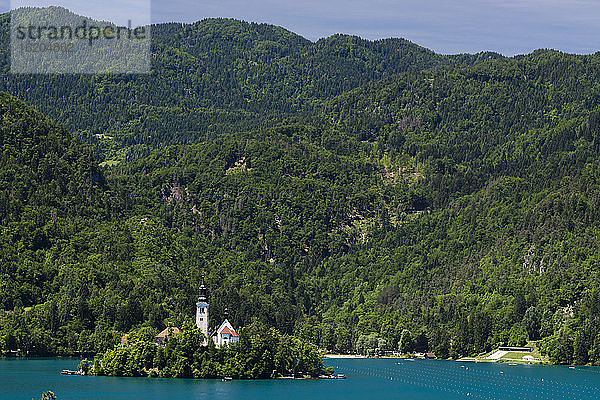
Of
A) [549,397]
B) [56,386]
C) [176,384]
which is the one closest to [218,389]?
[176,384]

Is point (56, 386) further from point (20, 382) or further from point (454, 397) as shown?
point (454, 397)

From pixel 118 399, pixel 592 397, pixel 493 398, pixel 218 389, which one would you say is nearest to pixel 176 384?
pixel 218 389

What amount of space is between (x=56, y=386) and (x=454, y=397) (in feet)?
206

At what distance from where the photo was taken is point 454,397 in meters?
199

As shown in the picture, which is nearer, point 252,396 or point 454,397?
point 252,396

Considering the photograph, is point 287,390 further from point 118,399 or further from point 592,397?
point 592,397

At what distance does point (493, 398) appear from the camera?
7795 inches

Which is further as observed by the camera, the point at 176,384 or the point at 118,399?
the point at 176,384

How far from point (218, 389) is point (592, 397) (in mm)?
59473

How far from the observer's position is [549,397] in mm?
198875

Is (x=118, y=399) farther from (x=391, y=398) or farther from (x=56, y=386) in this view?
(x=391, y=398)

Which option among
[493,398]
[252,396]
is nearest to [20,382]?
[252,396]

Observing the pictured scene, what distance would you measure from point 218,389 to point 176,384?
906 centimetres

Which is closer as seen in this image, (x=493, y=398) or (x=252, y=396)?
(x=252, y=396)
